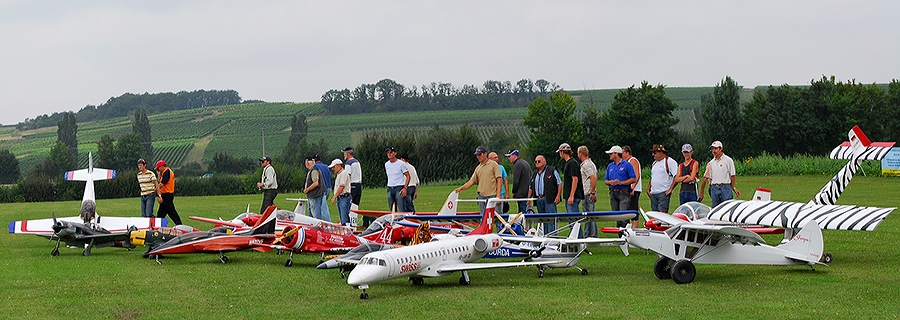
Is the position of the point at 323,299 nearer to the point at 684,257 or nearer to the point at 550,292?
the point at 550,292

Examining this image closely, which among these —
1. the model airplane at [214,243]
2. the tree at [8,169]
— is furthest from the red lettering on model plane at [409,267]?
the tree at [8,169]

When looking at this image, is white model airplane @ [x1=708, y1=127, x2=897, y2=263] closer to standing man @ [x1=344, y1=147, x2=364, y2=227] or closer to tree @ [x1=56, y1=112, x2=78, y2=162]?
standing man @ [x1=344, y1=147, x2=364, y2=227]

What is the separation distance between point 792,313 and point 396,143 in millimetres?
41899

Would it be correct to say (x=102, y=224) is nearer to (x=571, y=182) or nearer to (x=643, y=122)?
(x=571, y=182)

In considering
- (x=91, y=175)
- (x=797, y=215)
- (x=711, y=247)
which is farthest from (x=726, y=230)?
(x=91, y=175)

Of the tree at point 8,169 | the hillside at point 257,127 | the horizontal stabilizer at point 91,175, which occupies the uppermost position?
the horizontal stabilizer at point 91,175

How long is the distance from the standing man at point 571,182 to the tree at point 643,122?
178 feet

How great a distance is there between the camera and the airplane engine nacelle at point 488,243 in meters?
8.74

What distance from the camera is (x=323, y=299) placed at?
7137mm

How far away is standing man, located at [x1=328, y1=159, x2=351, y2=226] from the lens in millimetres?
13430

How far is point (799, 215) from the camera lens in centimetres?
910

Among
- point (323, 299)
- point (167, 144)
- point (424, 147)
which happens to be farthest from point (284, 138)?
point (323, 299)

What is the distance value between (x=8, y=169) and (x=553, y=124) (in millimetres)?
71381

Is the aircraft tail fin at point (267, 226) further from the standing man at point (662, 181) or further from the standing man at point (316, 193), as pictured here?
the standing man at point (662, 181)
